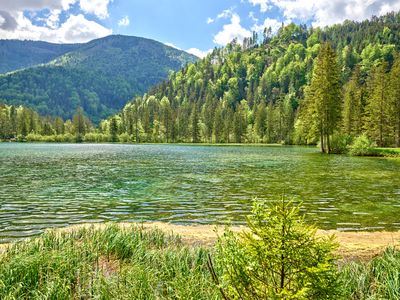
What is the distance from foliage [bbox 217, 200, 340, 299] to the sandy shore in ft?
19.4

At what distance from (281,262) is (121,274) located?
170 inches

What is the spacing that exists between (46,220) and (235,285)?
1435 cm

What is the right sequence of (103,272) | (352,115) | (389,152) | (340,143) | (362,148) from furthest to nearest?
(352,115) → (340,143) → (362,148) → (389,152) → (103,272)

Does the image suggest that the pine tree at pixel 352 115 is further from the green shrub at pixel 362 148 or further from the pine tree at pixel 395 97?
the green shrub at pixel 362 148

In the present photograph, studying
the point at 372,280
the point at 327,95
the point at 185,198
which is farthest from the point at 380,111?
the point at 372,280

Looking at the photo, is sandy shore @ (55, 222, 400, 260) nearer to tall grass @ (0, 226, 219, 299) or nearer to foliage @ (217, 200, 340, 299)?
tall grass @ (0, 226, 219, 299)

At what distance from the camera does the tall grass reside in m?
6.40

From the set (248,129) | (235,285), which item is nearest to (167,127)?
(248,129)

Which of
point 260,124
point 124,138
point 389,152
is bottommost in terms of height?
point 389,152

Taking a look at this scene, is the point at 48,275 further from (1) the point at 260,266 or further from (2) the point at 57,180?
(2) the point at 57,180

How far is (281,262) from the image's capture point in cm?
421

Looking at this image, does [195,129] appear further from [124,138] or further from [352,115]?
[352,115]

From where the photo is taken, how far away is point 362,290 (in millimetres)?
6992

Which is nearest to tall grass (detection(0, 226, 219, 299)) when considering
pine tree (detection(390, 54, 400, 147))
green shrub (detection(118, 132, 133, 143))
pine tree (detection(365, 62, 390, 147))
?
pine tree (detection(365, 62, 390, 147))
